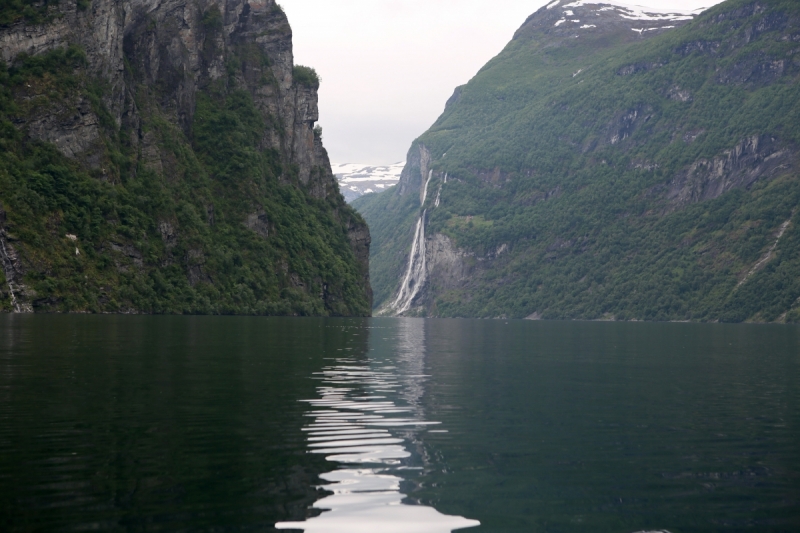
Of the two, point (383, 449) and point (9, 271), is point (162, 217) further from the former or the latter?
point (383, 449)

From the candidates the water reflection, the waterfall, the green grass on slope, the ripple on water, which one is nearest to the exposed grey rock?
the green grass on slope

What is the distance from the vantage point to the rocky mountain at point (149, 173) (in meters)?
118

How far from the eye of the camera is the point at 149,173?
15050cm

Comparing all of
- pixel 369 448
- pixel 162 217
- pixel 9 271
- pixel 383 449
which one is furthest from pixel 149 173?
pixel 383 449

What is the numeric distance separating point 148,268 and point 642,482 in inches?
4934

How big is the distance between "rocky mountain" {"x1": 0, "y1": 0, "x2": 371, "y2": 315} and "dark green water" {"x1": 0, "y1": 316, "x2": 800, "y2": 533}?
79.9m

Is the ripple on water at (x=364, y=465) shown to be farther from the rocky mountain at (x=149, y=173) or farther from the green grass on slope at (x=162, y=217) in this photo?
the rocky mountain at (x=149, y=173)

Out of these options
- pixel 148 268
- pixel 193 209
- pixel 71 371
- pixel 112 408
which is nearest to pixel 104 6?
pixel 193 209

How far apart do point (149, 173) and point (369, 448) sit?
139071 millimetres

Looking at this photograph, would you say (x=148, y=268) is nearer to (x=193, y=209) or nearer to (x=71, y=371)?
(x=193, y=209)

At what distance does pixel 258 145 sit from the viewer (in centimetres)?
18875

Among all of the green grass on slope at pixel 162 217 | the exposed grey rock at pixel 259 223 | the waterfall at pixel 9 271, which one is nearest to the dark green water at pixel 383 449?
the waterfall at pixel 9 271

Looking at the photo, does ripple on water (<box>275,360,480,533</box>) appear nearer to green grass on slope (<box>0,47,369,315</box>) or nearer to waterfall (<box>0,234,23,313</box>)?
waterfall (<box>0,234,23,313</box>)

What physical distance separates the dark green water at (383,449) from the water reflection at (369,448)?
0.24 feet
